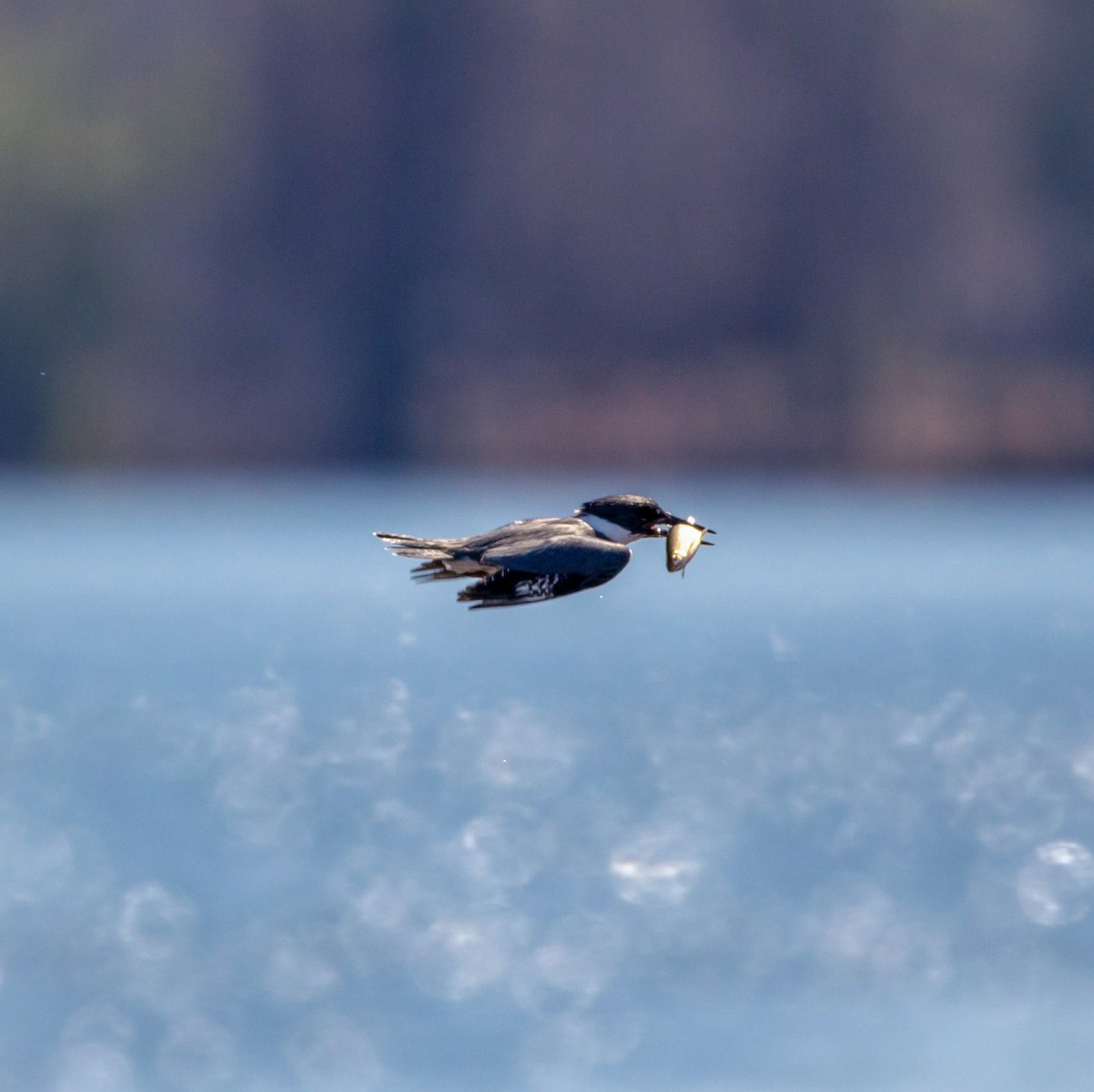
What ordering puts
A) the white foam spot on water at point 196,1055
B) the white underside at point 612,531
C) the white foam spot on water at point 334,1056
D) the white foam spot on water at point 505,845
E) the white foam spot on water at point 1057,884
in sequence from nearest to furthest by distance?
1. the white underside at point 612,531
2. the white foam spot on water at point 1057,884
3. the white foam spot on water at point 505,845
4. the white foam spot on water at point 196,1055
5. the white foam spot on water at point 334,1056

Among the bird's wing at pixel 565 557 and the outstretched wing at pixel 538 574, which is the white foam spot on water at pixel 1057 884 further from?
the outstretched wing at pixel 538 574

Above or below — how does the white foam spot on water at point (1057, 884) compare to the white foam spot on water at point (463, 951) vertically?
above

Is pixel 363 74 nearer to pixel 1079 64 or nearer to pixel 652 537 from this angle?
pixel 1079 64

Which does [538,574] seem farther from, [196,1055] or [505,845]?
[196,1055]

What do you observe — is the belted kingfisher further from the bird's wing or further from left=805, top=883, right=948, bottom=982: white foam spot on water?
left=805, top=883, right=948, bottom=982: white foam spot on water

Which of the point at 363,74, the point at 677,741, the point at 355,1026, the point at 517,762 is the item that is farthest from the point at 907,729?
the point at 363,74

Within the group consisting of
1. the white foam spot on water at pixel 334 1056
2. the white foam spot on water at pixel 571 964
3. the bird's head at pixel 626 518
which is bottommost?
the white foam spot on water at pixel 334 1056

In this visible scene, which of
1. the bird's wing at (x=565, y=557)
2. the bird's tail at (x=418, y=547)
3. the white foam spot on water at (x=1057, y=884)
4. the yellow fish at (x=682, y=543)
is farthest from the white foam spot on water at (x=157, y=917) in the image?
the bird's wing at (x=565, y=557)
